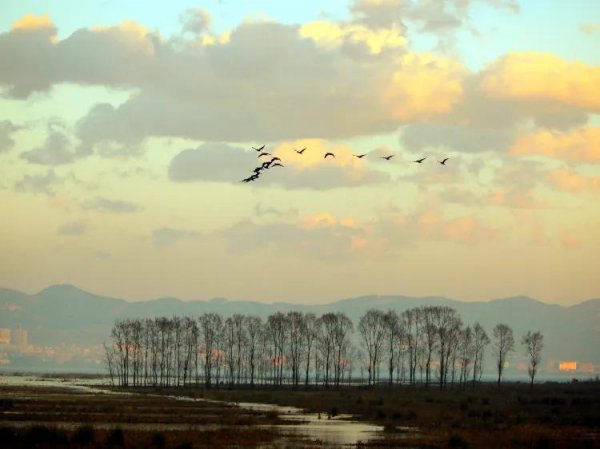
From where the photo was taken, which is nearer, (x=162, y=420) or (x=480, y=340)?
(x=162, y=420)

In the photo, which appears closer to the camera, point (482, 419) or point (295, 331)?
point (482, 419)

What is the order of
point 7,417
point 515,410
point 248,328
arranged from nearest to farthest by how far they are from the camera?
point 7,417
point 515,410
point 248,328

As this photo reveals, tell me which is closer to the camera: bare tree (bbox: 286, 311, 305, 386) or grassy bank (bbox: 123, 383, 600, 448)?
grassy bank (bbox: 123, 383, 600, 448)

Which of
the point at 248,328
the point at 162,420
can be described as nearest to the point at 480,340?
the point at 248,328

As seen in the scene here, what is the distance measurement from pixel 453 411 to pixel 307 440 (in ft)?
97.3

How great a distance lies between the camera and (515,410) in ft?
262

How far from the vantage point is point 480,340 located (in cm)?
17412

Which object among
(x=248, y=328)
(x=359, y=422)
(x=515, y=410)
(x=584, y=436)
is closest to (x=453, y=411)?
(x=515, y=410)

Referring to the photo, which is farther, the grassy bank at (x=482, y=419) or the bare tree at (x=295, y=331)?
the bare tree at (x=295, y=331)

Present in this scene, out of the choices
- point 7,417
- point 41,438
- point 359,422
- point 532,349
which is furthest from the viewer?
point 532,349

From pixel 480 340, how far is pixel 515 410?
315 ft

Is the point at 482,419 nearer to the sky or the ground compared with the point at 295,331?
nearer to the ground

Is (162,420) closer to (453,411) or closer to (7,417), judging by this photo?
(7,417)

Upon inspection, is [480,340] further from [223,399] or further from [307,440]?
[307,440]
